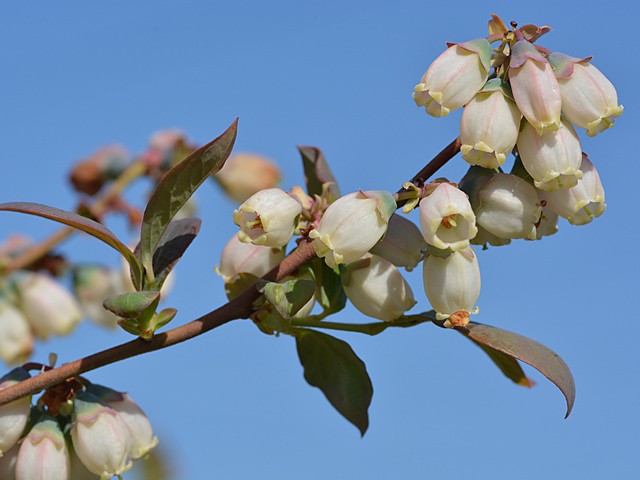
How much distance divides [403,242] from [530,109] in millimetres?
238

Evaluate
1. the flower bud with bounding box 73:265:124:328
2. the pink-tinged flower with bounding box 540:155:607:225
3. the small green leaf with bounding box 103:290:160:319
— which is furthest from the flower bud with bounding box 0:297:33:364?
the pink-tinged flower with bounding box 540:155:607:225

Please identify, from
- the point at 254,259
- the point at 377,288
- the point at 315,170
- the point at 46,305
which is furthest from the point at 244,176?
the point at 377,288

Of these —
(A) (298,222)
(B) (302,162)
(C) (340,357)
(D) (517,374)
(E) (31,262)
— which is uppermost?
(E) (31,262)

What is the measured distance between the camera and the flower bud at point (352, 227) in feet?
4.26

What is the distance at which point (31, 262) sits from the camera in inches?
115

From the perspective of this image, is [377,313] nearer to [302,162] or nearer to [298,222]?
[298,222]

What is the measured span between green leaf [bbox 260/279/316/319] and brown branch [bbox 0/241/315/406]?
0.07m

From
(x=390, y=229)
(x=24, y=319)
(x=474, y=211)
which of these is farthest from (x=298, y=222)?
(x=24, y=319)

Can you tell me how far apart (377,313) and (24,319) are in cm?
199

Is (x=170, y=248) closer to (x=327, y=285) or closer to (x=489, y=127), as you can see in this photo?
(x=327, y=285)

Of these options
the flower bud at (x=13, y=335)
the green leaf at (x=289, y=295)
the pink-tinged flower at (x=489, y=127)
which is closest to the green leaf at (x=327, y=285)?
the green leaf at (x=289, y=295)

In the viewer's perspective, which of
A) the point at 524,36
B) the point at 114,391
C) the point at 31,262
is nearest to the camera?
the point at 524,36

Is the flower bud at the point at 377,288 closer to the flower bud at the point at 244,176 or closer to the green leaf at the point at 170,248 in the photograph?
the green leaf at the point at 170,248

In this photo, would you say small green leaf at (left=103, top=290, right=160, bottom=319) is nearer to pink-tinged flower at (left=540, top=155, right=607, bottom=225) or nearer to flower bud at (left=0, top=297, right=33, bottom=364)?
pink-tinged flower at (left=540, top=155, right=607, bottom=225)
